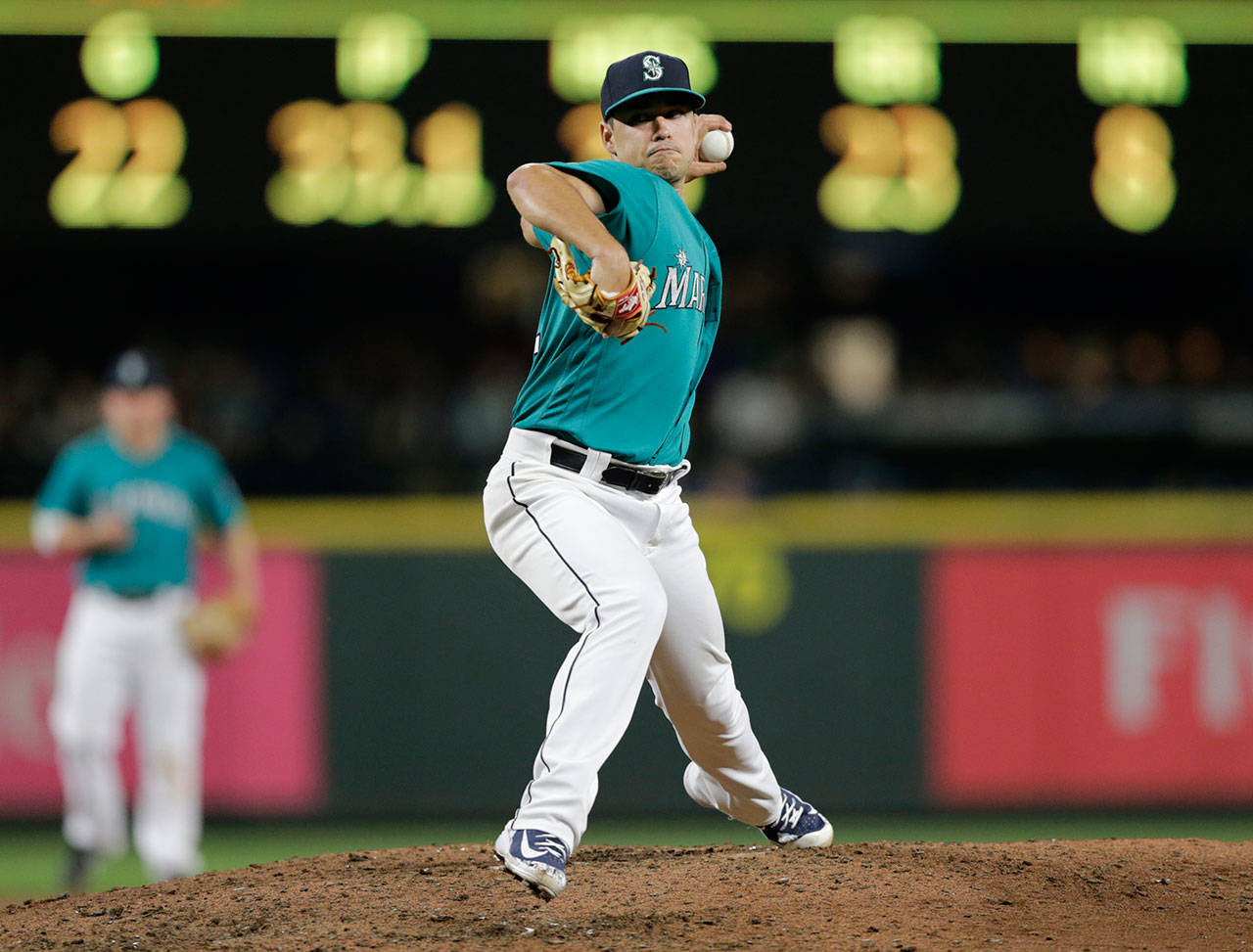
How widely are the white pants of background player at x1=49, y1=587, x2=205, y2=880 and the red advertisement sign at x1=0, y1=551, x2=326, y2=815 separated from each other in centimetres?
86

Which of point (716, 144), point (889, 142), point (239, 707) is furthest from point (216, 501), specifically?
point (716, 144)

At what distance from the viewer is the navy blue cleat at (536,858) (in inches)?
118

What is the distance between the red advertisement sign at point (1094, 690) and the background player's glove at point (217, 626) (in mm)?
2851

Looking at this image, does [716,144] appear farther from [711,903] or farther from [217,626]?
[217,626]

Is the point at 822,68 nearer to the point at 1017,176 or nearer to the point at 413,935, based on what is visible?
the point at 1017,176

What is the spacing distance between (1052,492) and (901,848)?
4.08m

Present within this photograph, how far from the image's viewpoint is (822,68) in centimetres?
650

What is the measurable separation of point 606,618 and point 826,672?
4.12 m

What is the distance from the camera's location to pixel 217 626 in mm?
6133

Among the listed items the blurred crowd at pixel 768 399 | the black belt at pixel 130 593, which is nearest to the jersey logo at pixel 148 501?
the black belt at pixel 130 593

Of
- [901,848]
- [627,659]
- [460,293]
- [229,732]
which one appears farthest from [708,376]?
[627,659]

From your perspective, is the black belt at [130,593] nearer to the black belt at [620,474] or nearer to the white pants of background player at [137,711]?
the white pants of background player at [137,711]

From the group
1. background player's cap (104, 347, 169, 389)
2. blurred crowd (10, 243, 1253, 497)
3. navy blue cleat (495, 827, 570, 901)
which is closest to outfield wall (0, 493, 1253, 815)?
blurred crowd (10, 243, 1253, 497)

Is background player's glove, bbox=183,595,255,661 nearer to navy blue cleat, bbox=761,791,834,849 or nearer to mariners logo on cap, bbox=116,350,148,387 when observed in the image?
mariners logo on cap, bbox=116,350,148,387
